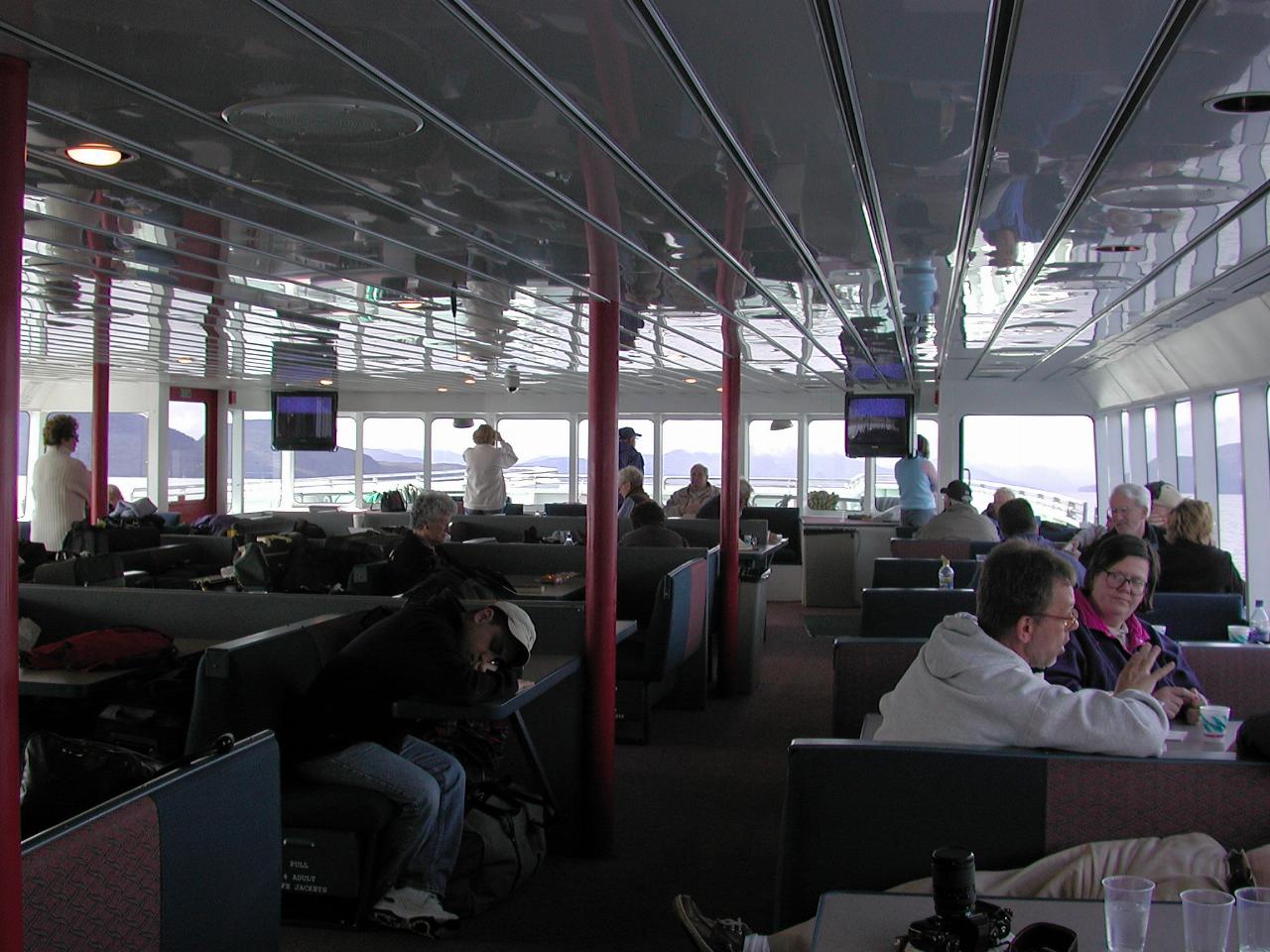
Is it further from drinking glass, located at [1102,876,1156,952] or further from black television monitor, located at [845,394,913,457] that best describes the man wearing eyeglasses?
black television monitor, located at [845,394,913,457]

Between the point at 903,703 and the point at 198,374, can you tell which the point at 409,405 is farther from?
the point at 903,703

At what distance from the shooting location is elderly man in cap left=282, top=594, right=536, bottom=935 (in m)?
3.93

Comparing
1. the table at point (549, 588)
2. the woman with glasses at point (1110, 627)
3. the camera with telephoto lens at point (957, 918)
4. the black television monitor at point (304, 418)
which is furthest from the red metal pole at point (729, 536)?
the black television monitor at point (304, 418)

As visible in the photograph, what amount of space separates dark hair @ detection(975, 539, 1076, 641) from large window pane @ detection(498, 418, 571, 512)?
48.7ft

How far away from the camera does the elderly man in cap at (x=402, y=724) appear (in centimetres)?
393

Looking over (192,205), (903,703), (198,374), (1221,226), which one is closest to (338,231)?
(192,205)

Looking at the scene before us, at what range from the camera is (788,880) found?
2752mm

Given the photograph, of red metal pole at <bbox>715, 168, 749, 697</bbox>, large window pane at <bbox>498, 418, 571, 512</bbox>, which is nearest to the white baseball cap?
red metal pole at <bbox>715, 168, 749, 697</bbox>

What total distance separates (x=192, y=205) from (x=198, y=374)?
36.5 feet

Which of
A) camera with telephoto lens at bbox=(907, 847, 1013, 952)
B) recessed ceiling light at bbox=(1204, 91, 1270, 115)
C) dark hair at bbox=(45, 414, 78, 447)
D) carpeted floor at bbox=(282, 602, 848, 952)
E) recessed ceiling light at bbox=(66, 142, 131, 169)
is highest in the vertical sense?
recessed ceiling light at bbox=(66, 142, 131, 169)

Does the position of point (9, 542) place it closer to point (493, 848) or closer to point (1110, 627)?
point (493, 848)

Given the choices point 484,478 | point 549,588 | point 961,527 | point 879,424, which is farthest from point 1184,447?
point 549,588

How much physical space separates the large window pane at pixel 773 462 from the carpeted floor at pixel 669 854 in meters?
9.10

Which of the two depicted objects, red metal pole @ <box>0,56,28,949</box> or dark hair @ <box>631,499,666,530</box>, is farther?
dark hair @ <box>631,499,666,530</box>
